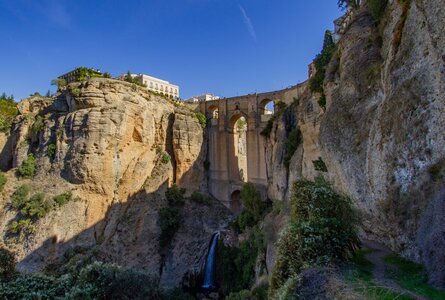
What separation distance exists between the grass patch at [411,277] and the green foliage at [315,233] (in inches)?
45.2

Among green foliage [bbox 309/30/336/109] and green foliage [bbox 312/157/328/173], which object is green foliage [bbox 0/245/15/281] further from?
green foliage [bbox 309/30/336/109]

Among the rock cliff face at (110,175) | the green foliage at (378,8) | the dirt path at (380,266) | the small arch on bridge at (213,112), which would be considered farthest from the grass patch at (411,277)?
the small arch on bridge at (213,112)

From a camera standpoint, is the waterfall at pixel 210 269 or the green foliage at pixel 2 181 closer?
the waterfall at pixel 210 269

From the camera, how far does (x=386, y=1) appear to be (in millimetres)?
12984

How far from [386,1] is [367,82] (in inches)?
142

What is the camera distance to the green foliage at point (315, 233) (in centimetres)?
848

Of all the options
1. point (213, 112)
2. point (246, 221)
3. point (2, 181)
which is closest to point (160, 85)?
point (213, 112)

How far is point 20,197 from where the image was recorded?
2542cm

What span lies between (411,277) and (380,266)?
133 centimetres

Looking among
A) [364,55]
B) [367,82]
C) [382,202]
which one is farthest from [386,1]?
[382,202]

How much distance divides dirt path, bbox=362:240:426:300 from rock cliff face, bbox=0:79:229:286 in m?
17.0

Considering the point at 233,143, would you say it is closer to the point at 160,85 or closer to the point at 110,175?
the point at 110,175

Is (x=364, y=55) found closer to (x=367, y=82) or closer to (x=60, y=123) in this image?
(x=367, y=82)

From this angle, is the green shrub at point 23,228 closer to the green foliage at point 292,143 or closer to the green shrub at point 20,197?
the green shrub at point 20,197
